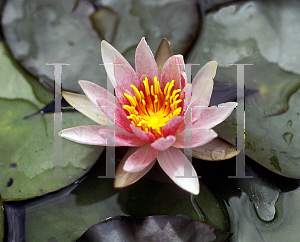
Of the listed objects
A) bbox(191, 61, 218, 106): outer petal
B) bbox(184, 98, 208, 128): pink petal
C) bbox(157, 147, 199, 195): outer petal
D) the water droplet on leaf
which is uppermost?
bbox(191, 61, 218, 106): outer petal

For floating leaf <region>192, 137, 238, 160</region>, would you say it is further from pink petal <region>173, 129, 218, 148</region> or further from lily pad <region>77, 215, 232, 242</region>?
lily pad <region>77, 215, 232, 242</region>

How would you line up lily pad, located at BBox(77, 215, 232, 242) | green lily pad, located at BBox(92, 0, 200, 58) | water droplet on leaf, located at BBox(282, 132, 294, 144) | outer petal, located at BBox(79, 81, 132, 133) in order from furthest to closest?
green lily pad, located at BBox(92, 0, 200, 58), water droplet on leaf, located at BBox(282, 132, 294, 144), outer petal, located at BBox(79, 81, 132, 133), lily pad, located at BBox(77, 215, 232, 242)

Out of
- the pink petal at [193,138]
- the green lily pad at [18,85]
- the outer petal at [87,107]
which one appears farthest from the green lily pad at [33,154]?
the pink petal at [193,138]

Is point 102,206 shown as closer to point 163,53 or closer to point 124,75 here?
point 124,75

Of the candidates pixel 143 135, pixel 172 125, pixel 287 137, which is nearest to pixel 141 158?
pixel 143 135

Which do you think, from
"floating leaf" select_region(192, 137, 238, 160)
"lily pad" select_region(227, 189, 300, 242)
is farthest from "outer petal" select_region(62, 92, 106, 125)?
"lily pad" select_region(227, 189, 300, 242)

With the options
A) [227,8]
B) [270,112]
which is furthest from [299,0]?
[270,112]
